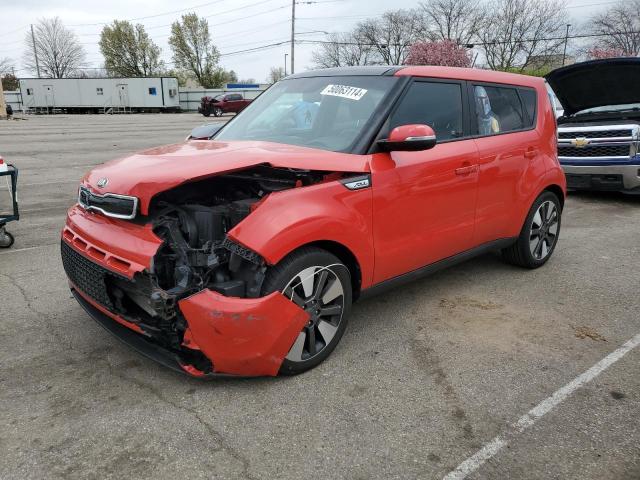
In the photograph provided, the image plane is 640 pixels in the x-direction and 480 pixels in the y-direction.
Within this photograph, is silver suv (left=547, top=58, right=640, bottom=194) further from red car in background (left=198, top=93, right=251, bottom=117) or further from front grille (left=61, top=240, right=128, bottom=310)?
red car in background (left=198, top=93, right=251, bottom=117)

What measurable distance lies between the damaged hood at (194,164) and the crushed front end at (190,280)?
3.1 inches

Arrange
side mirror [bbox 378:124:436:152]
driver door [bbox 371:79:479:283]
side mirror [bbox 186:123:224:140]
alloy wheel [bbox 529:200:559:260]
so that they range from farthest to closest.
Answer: alloy wheel [bbox 529:200:559:260], side mirror [bbox 186:123:224:140], driver door [bbox 371:79:479:283], side mirror [bbox 378:124:436:152]

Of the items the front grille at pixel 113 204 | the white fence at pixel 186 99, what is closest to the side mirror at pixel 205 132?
the front grille at pixel 113 204

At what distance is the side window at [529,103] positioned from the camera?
15.7 feet

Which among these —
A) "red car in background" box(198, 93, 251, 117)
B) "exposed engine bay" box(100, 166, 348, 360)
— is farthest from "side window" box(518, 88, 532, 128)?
"red car in background" box(198, 93, 251, 117)

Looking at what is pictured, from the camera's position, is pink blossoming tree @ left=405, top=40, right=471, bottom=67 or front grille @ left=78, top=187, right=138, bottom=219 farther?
pink blossoming tree @ left=405, top=40, right=471, bottom=67

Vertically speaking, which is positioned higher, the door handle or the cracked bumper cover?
the door handle

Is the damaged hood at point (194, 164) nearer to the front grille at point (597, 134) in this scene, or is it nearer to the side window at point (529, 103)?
the side window at point (529, 103)

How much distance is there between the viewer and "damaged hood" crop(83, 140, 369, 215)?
9.08 ft

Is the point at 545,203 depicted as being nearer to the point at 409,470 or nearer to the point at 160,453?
the point at 409,470

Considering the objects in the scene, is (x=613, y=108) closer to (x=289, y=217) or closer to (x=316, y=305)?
(x=316, y=305)

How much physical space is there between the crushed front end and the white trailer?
47.3 m

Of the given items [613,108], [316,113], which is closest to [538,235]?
[316,113]

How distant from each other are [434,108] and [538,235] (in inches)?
78.3
